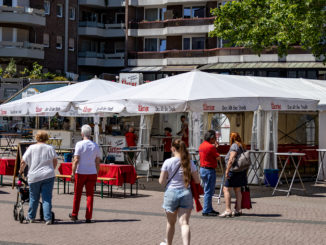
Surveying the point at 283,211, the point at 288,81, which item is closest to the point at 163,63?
the point at 288,81

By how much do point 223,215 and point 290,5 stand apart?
18.3m

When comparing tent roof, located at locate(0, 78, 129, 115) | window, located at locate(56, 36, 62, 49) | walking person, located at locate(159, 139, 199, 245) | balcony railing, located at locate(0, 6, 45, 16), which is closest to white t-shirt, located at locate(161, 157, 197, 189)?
walking person, located at locate(159, 139, 199, 245)

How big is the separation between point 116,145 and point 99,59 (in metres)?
37.3

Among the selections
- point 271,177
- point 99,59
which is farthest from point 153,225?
point 99,59

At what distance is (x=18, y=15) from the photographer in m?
56.2

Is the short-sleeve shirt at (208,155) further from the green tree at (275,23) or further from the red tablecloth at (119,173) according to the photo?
the green tree at (275,23)

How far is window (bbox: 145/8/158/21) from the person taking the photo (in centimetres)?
6024

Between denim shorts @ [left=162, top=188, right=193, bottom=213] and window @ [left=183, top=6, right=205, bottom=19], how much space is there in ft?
157

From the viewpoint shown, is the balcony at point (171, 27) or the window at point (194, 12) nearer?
the balcony at point (171, 27)

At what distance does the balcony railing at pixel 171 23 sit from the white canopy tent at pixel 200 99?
3568 centimetres

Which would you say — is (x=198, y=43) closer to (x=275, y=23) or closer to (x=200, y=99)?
(x=275, y=23)

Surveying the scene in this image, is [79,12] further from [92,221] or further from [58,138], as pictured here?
[92,221]

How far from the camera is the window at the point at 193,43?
5669 cm

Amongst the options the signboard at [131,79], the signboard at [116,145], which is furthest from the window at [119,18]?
the signboard at [116,145]
